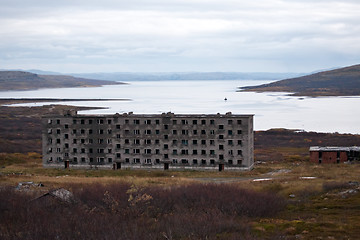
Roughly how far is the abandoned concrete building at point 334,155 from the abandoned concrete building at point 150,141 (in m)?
11.1

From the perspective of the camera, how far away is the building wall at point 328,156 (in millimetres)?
89688

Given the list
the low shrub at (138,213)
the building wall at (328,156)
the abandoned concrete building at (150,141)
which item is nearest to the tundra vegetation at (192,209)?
the low shrub at (138,213)

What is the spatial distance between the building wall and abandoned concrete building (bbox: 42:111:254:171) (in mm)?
10818

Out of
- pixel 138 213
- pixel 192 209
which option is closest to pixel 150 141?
pixel 192 209

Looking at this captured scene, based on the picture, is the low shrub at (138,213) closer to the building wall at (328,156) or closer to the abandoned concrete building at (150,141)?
the abandoned concrete building at (150,141)

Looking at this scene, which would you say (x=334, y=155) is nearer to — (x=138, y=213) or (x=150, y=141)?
(x=150, y=141)

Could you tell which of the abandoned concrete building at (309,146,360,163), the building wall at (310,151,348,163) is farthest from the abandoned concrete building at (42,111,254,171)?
the abandoned concrete building at (309,146,360,163)

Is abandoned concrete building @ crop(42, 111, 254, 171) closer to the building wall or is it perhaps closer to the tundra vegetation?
the building wall

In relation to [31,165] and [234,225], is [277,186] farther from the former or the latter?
[31,165]

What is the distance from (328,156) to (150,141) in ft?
99.2

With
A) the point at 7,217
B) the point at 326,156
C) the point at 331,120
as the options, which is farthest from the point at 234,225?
the point at 331,120

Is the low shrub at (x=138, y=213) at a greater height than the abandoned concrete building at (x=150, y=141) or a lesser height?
lesser

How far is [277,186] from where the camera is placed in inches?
2381

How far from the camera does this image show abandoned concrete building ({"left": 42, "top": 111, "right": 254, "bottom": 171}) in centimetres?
8862
